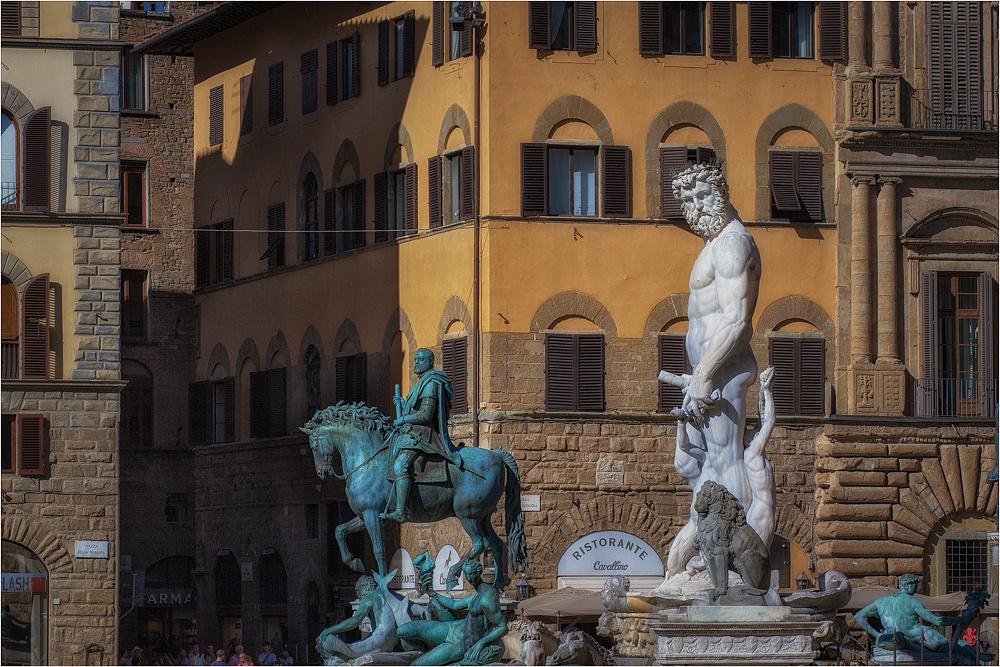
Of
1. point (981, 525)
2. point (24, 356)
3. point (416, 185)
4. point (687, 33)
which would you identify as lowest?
point (981, 525)

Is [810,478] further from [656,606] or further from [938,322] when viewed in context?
[656,606]

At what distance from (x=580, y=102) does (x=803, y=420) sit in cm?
720

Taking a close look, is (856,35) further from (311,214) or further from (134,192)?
(134,192)

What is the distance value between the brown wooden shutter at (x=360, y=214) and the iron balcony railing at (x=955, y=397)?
454 inches

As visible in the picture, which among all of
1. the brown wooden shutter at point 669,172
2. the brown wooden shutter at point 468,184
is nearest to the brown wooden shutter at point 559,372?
the brown wooden shutter at point 468,184

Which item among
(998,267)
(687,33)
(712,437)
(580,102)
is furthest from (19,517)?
(712,437)

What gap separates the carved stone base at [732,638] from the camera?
1590cm

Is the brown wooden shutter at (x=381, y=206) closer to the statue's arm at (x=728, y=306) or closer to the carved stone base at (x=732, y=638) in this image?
the statue's arm at (x=728, y=306)

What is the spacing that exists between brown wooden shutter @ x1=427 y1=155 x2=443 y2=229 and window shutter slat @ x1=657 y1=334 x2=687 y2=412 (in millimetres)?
4945

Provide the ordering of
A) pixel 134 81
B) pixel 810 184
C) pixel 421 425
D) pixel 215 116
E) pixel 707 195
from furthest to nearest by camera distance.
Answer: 1. pixel 134 81
2. pixel 215 116
3. pixel 810 184
4. pixel 421 425
5. pixel 707 195

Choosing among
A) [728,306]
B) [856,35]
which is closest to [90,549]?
[856,35]

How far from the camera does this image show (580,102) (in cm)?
4034

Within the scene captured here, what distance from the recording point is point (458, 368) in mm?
40375

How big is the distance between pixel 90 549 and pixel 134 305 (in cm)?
1630
